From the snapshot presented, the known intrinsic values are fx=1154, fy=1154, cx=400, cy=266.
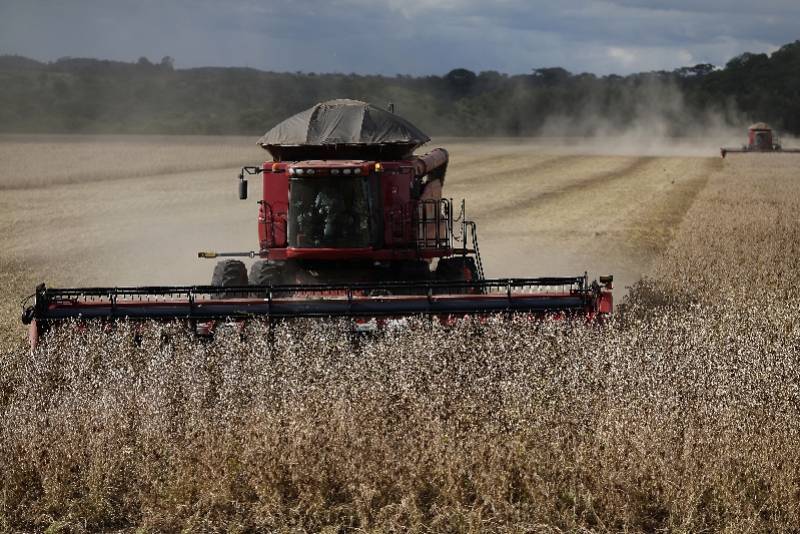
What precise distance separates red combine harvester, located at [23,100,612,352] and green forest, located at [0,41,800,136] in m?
42.5

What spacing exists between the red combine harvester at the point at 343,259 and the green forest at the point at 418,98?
42.5 meters

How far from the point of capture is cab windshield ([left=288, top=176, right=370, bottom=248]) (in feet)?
36.1

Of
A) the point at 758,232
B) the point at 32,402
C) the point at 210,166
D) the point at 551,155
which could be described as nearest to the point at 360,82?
the point at 551,155

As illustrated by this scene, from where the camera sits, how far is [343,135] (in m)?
11.5

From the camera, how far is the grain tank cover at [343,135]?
37.6ft

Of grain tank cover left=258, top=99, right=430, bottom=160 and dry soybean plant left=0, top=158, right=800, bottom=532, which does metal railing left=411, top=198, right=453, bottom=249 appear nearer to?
grain tank cover left=258, top=99, right=430, bottom=160

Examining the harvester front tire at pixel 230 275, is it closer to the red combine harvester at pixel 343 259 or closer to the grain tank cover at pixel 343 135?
the red combine harvester at pixel 343 259

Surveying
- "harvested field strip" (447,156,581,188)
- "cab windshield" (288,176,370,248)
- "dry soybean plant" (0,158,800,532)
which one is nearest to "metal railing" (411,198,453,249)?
"cab windshield" (288,176,370,248)

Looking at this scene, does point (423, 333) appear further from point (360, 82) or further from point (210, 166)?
point (360, 82)

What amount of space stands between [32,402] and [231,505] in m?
2.15

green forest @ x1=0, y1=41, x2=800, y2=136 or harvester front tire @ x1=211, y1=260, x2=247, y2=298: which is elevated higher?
green forest @ x1=0, y1=41, x2=800, y2=136

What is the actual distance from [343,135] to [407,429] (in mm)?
5188

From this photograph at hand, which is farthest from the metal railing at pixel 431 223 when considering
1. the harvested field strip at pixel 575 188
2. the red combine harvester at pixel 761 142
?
the red combine harvester at pixel 761 142

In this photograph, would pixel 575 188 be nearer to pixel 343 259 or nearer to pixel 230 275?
pixel 343 259
